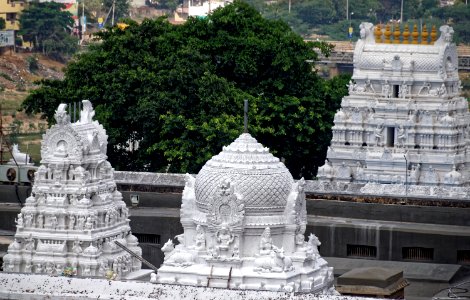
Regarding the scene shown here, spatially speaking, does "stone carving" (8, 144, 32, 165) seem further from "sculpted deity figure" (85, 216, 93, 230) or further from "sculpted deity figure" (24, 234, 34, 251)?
"sculpted deity figure" (85, 216, 93, 230)

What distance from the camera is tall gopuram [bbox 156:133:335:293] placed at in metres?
39.8

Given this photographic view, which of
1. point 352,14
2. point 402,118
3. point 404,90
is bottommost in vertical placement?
point 402,118

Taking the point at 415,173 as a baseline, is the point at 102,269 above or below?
below

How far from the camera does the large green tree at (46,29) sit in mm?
132500

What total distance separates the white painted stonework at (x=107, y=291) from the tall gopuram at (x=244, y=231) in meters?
1.06

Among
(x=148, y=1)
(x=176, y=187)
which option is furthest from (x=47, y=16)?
(x=176, y=187)

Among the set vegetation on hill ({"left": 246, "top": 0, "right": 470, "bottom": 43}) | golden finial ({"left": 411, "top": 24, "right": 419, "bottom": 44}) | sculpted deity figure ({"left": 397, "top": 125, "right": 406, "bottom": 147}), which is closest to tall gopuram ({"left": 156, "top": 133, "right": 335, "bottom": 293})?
sculpted deity figure ({"left": 397, "top": 125, "right": 406, "bottom": 147})

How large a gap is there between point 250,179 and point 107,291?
3645mm

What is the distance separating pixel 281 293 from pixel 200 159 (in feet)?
93.7

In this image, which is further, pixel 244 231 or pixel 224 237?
pixel 244 231

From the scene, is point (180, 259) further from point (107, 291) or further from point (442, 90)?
point (442, 90)

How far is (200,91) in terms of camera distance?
68812mm

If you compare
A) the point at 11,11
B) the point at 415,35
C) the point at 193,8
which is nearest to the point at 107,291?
the point at 415,35

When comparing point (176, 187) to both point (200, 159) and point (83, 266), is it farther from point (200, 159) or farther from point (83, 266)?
point (83, 266)
